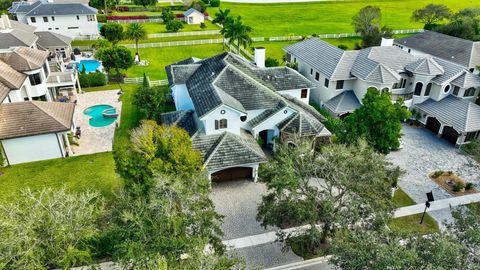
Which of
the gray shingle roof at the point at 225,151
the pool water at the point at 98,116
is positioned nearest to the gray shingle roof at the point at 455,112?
the gray shingle roof at the point at 225,151

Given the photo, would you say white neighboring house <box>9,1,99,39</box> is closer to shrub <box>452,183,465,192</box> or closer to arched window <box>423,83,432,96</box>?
arched window <box>423,83,432,96</box>

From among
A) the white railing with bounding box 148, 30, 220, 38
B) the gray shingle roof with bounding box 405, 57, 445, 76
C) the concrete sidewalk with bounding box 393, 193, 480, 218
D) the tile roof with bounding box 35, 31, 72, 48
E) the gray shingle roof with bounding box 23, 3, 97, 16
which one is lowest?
the concrete sidewalk with bounding box 393, 193, 480, 218

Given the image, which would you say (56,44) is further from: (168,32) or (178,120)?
(178,120)

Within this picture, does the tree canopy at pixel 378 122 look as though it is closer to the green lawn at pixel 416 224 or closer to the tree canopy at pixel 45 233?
the green lawn at pixel 416 224

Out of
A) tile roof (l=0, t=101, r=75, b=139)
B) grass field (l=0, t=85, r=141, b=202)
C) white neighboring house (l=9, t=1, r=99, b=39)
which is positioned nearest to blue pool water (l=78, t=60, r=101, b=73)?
white neighboring house (l=9, t=1, r=99, b=39)

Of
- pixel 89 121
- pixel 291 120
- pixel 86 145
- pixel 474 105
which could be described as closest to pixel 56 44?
pixel 89 121
